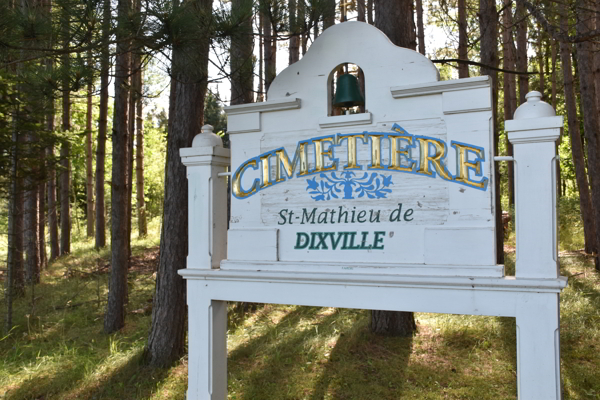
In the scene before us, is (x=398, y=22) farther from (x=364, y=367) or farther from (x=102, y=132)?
(x=102, y=132)

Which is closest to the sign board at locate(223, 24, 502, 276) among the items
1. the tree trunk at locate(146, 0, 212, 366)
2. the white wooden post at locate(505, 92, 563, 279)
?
the white wooden post at locate(505, 92, 563, 279)

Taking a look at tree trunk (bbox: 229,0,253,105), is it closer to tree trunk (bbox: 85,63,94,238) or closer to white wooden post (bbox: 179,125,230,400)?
white wooden post (bbox: 179,125,230,400)

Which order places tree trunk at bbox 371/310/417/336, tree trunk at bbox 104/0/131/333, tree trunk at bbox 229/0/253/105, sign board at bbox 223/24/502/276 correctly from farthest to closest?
tree trunk at bbox 104/0/131/333 < tree trunk at bbox 371/310/417/336 < tree trunk at bbox 229/0/253/105 < sign board at bbox 223/24/502/276

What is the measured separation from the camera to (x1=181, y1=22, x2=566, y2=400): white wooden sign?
3.03 meters

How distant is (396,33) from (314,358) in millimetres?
3757

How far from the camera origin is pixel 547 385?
2.96 meters

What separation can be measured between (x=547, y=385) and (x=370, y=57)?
2.26 meters

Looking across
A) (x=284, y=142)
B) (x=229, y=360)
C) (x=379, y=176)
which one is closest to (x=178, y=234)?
(x=229, y=360)

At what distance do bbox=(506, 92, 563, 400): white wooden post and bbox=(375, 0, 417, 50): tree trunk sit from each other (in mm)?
3147

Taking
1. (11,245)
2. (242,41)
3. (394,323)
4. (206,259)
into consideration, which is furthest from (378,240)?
(11,245)

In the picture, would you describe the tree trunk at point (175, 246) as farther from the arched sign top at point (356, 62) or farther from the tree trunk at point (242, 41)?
the arched sign top at point (356, 62)

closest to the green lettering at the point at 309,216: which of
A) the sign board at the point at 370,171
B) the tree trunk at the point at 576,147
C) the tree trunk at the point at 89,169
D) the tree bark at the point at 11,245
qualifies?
the sign board at the point at 370,171

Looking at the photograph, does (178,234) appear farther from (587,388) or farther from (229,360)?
(587,388)

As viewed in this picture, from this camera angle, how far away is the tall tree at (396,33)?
598 centimetres
